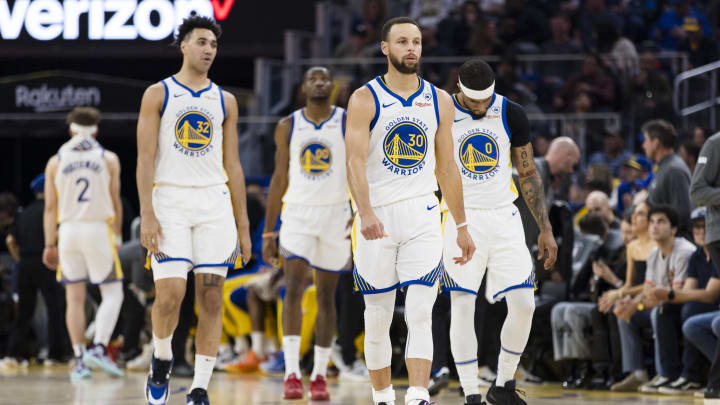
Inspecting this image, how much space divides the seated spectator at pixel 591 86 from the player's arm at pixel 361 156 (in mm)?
7854

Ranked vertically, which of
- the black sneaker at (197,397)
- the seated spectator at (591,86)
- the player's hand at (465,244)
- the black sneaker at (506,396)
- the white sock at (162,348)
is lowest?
the black sneaker at (506,396)

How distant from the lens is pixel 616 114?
40.8 ft

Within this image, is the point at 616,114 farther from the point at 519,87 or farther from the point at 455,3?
the point at 455,3

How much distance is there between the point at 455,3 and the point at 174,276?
1154 cm

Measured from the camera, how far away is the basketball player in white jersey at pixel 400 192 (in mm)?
5668

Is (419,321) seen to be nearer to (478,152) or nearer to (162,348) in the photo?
(478,152)

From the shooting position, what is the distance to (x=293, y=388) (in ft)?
24.9

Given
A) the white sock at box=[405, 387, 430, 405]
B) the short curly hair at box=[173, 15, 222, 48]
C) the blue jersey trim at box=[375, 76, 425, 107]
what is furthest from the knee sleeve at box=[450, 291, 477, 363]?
the short curly hair at box=[173, 15, 222, 48]

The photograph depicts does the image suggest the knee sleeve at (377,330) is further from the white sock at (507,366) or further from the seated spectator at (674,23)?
the seated spectator at (674,23)

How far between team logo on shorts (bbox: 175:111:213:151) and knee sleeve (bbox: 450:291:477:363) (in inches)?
68.7

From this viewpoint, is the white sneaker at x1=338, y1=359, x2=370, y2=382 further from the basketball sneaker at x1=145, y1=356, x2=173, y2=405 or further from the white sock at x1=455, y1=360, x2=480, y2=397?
the basketball sneaker at x1=145, y1=356, x2=173, y2=405

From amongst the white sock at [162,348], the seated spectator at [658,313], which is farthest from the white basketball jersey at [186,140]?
the seated spectator at [658,313]

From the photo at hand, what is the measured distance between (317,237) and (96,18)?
883 cm

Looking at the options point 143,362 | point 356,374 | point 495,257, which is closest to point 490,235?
point 495,257
